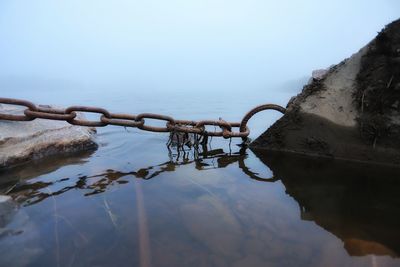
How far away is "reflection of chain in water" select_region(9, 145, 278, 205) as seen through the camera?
2672mm

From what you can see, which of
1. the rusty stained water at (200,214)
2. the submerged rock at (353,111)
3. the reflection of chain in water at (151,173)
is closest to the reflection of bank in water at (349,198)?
Answer: the rusty stained water at (200,214)

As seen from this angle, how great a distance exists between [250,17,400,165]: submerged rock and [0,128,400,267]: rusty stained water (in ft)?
0.82

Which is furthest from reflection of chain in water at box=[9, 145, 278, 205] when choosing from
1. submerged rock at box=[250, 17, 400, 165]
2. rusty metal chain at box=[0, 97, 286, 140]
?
submerged rock at box=[250, 17, 400, 165]

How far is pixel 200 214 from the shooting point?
2316 mm

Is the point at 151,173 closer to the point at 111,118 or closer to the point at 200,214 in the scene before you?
the point at 111,118

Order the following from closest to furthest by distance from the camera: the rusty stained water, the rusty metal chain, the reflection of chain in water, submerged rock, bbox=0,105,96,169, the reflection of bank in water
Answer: the rusty stained water < the reflection of bank in water < the reflection of chain in water < the rusty metal chain < submerged rock, bbox=0,105,96,169

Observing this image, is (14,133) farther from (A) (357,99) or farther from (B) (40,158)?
(A) (357,99)

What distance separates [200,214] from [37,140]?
2488 millimetres

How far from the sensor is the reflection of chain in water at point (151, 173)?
105 inches

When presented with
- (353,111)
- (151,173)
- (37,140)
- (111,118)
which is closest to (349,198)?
(353,111)

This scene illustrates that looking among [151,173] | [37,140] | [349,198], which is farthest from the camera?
[37,140]

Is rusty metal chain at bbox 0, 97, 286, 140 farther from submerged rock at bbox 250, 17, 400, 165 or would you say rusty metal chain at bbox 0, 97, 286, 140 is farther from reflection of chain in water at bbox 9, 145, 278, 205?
submerged rock at bbox 250, 17, 400, 165

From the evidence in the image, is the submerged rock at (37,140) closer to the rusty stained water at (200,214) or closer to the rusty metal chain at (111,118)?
the rusty stained water at (200,214)

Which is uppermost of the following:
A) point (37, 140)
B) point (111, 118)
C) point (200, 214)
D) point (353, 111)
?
point (353, 111)
